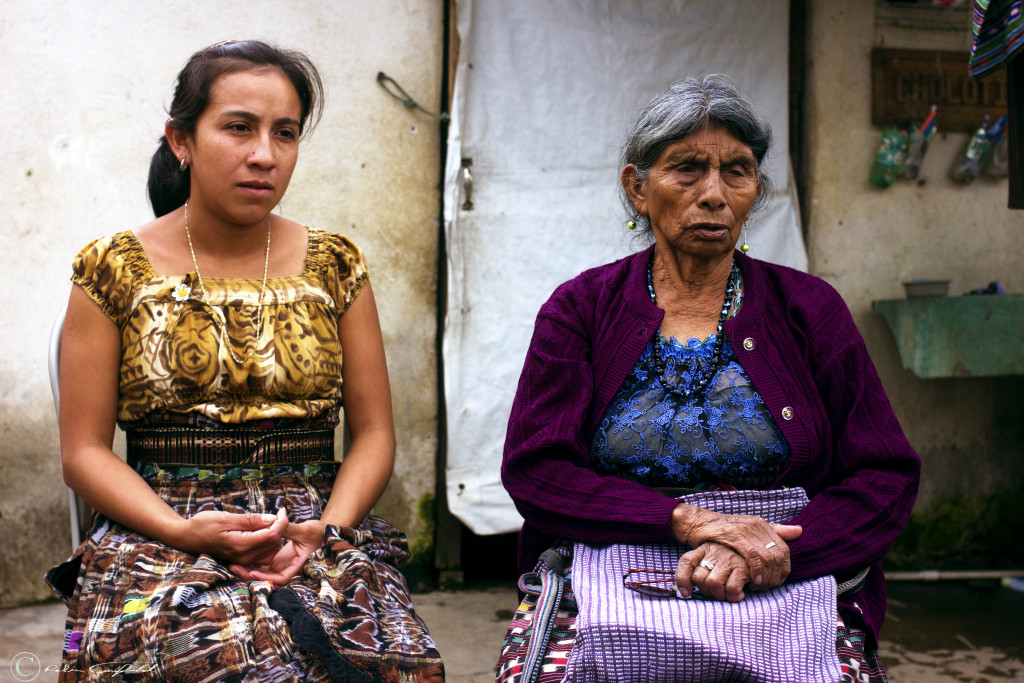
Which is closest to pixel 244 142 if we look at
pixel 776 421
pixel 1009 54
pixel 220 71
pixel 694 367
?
pixel 220 71

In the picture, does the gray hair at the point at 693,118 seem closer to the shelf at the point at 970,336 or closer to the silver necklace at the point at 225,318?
the silver necklace at the point at 225,318

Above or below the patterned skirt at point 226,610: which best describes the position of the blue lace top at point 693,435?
above

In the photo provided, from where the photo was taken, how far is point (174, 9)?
3.59 meters

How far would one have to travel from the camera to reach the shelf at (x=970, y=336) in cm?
366

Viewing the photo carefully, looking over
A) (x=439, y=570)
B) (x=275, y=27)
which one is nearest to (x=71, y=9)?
(x=275, y=27)

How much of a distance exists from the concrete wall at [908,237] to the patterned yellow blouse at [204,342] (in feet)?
9.19

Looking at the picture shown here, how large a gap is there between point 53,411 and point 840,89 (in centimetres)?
371

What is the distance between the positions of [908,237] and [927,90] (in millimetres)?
680

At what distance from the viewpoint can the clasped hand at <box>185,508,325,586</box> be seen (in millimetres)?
1868

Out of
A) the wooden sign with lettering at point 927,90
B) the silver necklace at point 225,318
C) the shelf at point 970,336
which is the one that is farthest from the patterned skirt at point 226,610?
the wooden sign with lettering at point 927,90

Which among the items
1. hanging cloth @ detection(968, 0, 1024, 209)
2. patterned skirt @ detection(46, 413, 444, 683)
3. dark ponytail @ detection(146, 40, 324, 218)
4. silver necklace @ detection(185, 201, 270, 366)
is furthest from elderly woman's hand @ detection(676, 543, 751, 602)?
hanging cloth @ detection(968, 0, 1024, 209)

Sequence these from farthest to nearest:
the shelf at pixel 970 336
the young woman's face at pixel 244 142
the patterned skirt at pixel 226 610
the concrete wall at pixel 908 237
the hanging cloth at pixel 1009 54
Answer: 1. the concrete wall at pixel 908 237
2. the shelf at pixel 970 336
3. the hanging cloth at pixel 1009 54
4. the young woman's face at pixel 244 142
5. the patterned skirt at pixel 226 610

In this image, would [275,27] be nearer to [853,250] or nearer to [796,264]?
[796,264]

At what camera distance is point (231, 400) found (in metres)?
2.08
